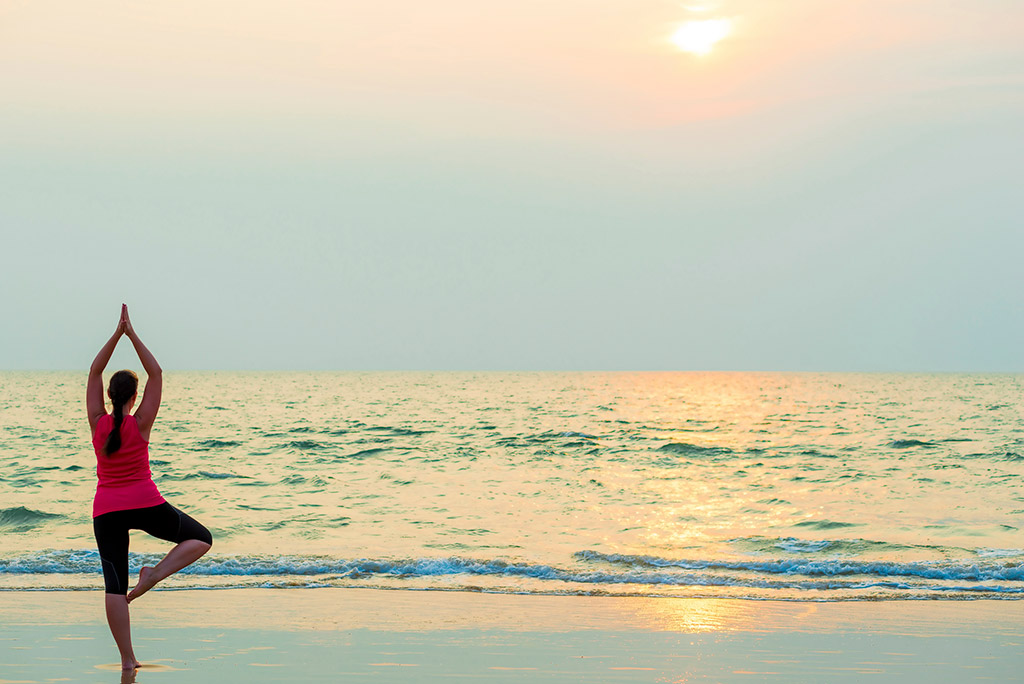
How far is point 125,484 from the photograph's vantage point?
5.74 m

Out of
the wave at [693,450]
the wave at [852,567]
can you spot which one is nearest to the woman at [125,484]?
the wave at [852,567]

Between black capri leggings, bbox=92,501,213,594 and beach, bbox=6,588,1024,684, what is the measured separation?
2.59 ft

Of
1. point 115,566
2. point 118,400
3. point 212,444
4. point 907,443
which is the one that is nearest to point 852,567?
point 115,566

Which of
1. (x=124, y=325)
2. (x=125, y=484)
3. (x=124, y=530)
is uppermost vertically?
(x=124, y=325)

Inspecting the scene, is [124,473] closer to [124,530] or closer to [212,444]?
[124,530]

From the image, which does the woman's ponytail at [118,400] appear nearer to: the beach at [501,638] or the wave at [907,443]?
the beach at [501,638]

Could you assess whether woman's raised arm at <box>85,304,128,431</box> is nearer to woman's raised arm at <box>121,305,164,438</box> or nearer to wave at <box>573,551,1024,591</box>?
woman's raised arm at <box>121,305,164,438</box>

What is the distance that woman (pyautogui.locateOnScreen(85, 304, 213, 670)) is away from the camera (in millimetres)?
5652

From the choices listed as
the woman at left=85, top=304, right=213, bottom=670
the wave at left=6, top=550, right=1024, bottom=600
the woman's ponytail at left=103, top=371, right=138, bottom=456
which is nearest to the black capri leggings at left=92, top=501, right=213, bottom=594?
the woman at left=85, top=304, right=213, bottom=670

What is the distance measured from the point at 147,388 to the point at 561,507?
12162 mm

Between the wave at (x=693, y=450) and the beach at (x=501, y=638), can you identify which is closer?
the beach at (x=501, y=638)

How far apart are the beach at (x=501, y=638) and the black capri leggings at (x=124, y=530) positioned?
0.79 m

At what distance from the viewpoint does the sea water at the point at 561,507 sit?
437 inches

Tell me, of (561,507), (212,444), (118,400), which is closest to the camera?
(118,400)
